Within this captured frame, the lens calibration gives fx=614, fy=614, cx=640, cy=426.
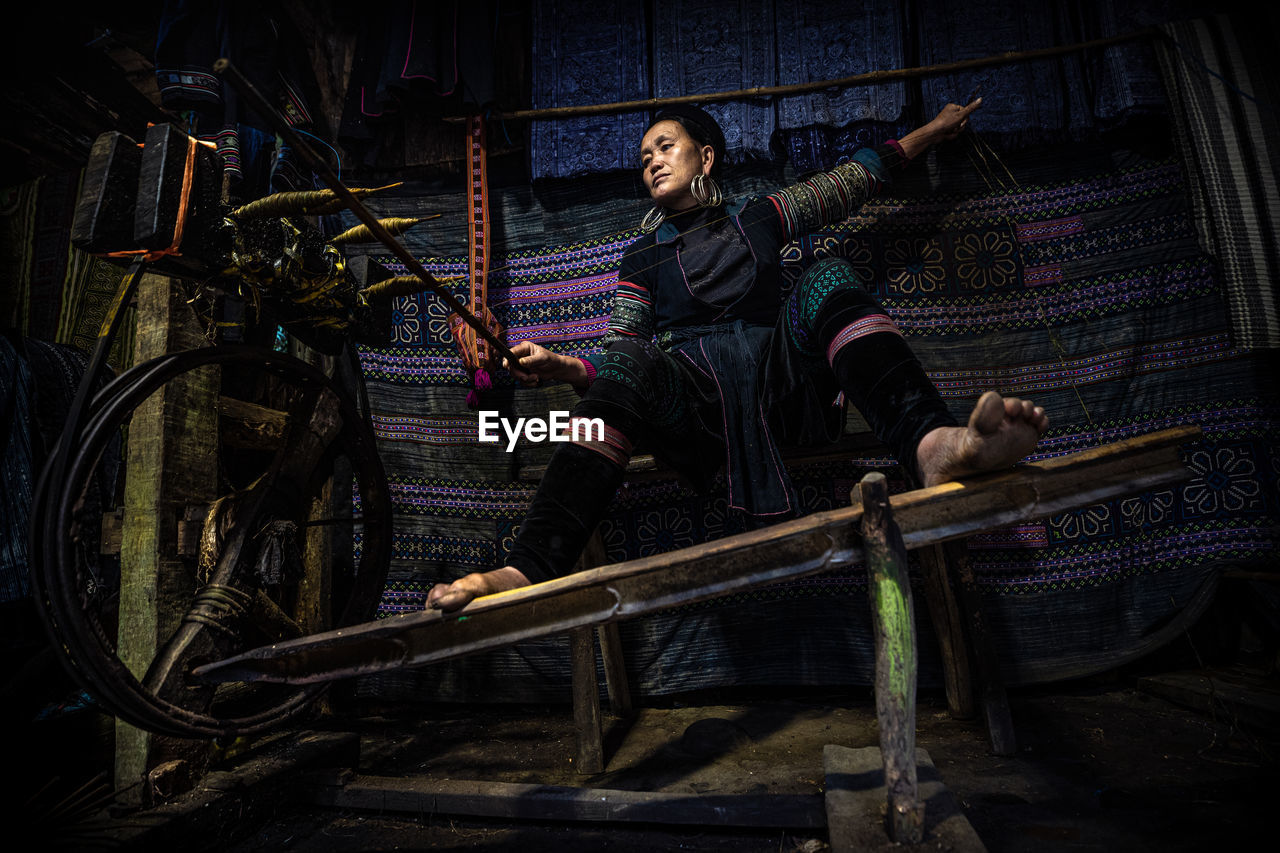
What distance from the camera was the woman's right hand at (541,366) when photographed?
6.47 feet

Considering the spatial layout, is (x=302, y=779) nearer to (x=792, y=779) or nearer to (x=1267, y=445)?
(x=792, y=779)

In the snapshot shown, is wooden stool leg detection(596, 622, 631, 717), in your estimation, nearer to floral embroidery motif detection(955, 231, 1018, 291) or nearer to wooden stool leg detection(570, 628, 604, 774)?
wooden stool leg detection(570, 628, 604, 774)

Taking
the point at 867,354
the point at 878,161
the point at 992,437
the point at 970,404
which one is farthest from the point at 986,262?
the point at 992,437

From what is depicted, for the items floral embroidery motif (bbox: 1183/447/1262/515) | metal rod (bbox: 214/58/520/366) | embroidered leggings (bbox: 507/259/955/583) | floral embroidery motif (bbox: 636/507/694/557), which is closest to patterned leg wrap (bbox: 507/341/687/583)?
embroidered leggings (bbox: 507/259/955/583)

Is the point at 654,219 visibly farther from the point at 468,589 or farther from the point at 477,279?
the point at 468,589

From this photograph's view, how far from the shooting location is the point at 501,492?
10.3 ft

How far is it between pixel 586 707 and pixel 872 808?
1201 mm

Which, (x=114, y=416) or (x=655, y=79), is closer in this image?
(x=114, y=416)

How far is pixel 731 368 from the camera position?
1982 millimetres

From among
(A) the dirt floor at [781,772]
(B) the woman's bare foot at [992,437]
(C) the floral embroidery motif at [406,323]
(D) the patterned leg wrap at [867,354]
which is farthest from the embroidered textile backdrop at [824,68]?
(A) the dirt floor at [781,772]

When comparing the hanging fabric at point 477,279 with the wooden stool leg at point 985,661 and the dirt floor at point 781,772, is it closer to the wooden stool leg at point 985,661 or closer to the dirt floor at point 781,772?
the dirt floor at point 781,772

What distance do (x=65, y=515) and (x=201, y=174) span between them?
3.38ft

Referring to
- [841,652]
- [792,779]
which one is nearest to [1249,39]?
[841,652]

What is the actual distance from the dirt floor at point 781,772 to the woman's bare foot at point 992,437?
1025 millimetres
